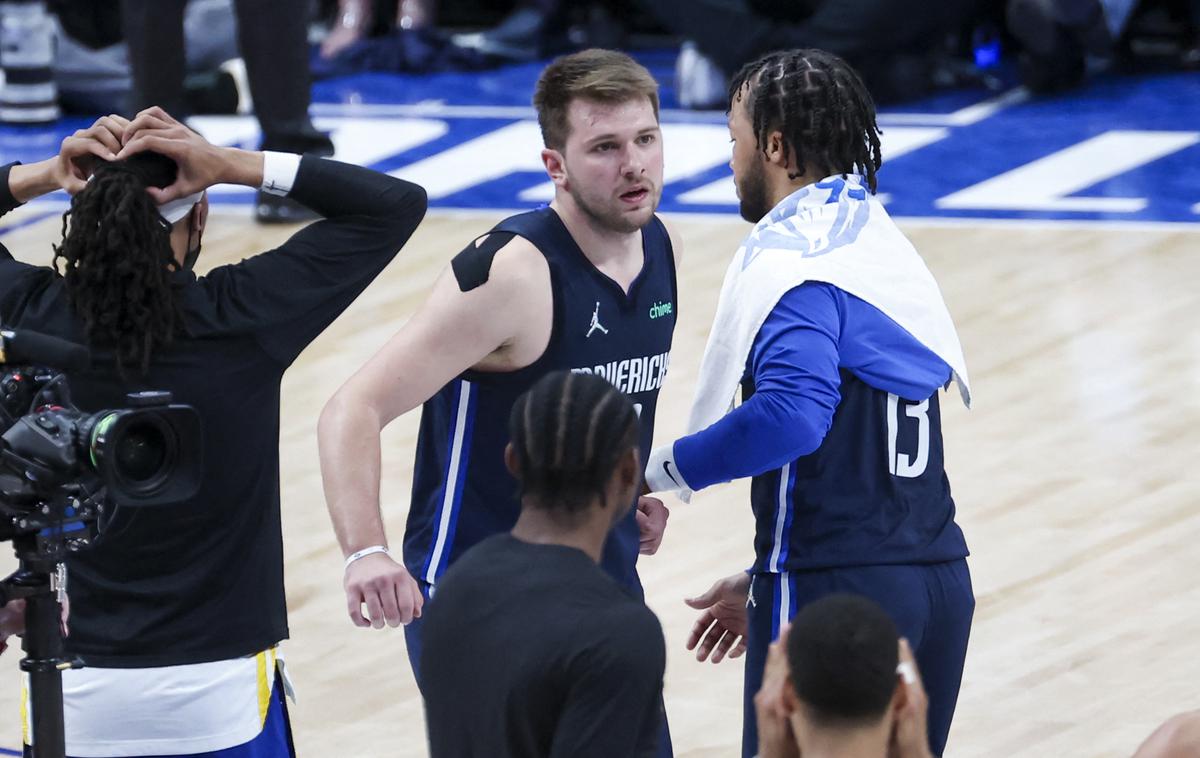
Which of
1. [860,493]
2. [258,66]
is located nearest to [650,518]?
[860,493]

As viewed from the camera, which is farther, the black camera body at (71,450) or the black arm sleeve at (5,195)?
the black arm sleeve at (5,195)

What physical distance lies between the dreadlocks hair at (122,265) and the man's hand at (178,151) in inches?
1.1

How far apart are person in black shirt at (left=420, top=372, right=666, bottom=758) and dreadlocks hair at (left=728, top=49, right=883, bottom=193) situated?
0.88 m

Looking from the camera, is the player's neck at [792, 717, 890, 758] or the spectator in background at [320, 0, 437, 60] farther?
the spectator in background at [320, 0, 437, 60]

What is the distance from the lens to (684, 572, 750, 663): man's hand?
382 cm

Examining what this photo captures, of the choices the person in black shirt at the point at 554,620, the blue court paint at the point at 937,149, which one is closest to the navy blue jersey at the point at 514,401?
the person in black shirt at the point at 554,620

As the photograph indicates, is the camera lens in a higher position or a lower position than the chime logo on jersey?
higher

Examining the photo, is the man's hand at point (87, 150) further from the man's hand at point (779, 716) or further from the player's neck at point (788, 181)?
the man's hand at point (779, 716)

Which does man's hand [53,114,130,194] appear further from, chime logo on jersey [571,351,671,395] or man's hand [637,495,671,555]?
man's hand [637,495,671,555]

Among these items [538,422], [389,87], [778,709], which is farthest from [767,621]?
[389,87]

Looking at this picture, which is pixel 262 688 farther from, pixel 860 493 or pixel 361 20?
pixel 361 20

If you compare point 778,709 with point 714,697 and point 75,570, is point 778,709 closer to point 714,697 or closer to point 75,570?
Result: point 75,570

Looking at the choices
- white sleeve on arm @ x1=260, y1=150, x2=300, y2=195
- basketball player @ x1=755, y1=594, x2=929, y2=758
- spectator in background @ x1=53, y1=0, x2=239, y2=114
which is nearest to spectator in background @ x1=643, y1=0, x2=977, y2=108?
spectator in background @ x1=53, y1=0, x2=239, y2=114

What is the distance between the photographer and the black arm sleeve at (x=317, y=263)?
329 cm
